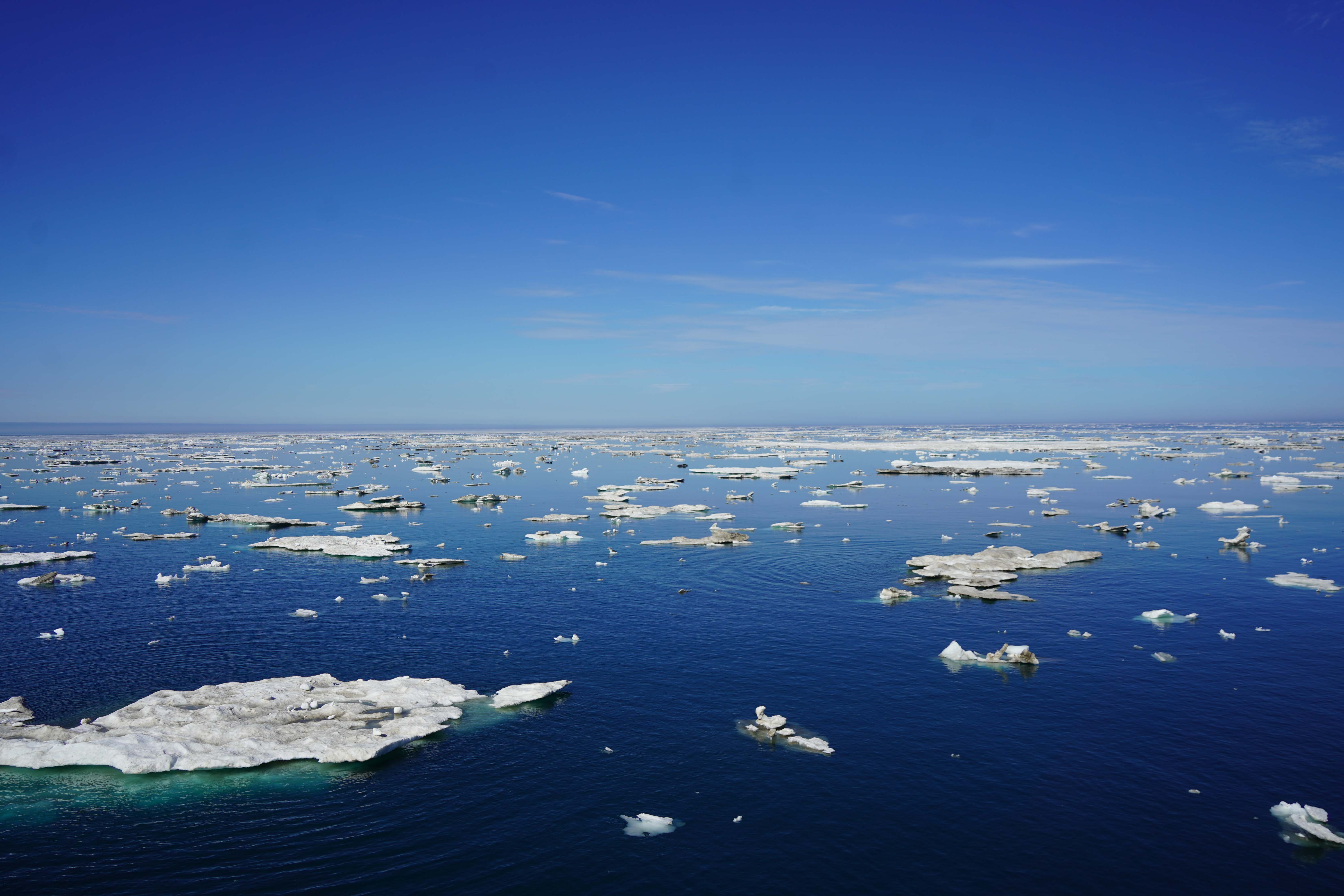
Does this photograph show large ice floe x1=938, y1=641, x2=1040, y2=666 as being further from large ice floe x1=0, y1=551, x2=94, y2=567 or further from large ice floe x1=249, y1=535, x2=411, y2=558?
large ice floe x1=0, y1=551, x2=94, y2=567

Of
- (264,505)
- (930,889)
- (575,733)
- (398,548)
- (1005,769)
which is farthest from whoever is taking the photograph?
(264,505)

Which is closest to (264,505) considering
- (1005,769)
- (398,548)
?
(398,548)

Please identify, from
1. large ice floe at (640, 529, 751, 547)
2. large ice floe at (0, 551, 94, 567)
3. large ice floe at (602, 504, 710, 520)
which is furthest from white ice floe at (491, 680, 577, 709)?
large ice floe at (602, 504, 710, 520)

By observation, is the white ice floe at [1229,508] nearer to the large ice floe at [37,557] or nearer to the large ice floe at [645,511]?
the large ice floe at [645,511]

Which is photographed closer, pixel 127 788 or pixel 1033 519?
pixel 127 788

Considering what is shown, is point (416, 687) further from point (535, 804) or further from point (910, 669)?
point (910, 669)
